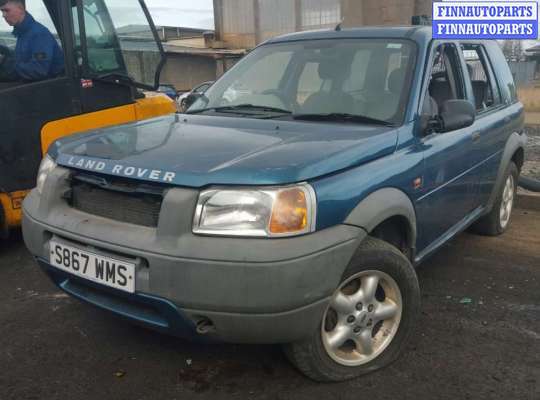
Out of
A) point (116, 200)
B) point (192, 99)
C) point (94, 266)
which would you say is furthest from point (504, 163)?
point (94, 266)

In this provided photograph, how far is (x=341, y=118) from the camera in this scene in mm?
3307

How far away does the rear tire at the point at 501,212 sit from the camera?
4.91 m

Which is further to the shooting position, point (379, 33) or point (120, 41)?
point (120, 41)

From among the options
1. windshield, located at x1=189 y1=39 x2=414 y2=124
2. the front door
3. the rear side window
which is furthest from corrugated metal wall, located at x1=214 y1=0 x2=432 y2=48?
windshield, located at x1=189 y1=39 x2=414 y2=124

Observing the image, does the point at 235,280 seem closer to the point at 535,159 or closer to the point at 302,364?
the point at 302,364

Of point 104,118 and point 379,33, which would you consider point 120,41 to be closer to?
point 104,118

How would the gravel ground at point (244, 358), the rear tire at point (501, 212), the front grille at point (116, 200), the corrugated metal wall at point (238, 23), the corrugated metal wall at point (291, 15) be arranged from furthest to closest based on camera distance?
the corrugated metal wall at point (238, 23)
the corrugated metal wall at point (291, 15)
the rear tire at point (501, 212)
the gravel ground at point (244, 358)
the front grille at point (116, 200)

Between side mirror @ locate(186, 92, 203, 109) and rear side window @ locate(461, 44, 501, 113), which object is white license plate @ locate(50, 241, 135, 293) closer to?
side mirror @ locate(186, 92, 203, 109)

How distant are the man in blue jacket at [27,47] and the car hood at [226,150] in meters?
1.53

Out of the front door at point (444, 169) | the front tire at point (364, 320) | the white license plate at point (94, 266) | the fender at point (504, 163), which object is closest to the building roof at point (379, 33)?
the front door at point (444, 169)

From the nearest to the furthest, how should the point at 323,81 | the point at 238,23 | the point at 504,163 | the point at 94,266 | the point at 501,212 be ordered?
the point at 94,266 → the point at 323,81 → the point at 504,163 → the point at 501,212 → the point at 238,23

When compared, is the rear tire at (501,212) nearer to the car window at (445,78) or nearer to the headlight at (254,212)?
the car window at (445,78)

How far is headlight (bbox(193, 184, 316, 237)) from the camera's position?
94.0 inches

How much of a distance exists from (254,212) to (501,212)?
342 centimetres
